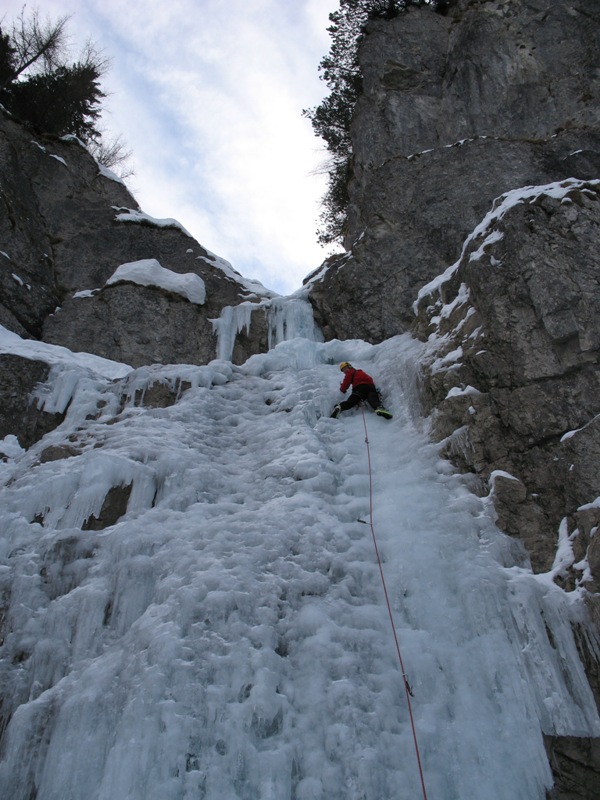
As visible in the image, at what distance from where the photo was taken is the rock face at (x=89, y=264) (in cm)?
1194

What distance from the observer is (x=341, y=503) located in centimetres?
636

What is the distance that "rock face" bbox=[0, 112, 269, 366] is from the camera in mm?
11938

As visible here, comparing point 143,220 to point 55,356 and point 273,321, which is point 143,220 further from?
point 55,356

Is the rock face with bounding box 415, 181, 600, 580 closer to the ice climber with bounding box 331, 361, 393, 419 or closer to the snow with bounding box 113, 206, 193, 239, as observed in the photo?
the ice climber with bounding box 331, 361, 393, 419

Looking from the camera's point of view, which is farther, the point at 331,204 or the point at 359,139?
the point at 331,204

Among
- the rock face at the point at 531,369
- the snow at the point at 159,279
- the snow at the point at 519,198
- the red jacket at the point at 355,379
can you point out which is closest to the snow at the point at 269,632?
the rock face at the point at 531,369

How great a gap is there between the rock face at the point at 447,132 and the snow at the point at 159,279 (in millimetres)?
2710

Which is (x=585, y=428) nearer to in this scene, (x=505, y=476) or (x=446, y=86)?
(x=505, y=476)

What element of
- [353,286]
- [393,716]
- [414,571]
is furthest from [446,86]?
[393,716]

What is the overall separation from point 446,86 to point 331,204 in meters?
4.83

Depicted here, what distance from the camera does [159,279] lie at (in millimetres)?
12898

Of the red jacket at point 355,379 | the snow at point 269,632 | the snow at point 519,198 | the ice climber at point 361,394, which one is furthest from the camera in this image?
the red jacket at point 355,379

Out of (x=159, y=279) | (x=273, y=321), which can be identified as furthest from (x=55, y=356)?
(x=273, y=321)

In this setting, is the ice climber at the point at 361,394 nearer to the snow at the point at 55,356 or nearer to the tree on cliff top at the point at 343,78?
the snow at the point at 55,356
